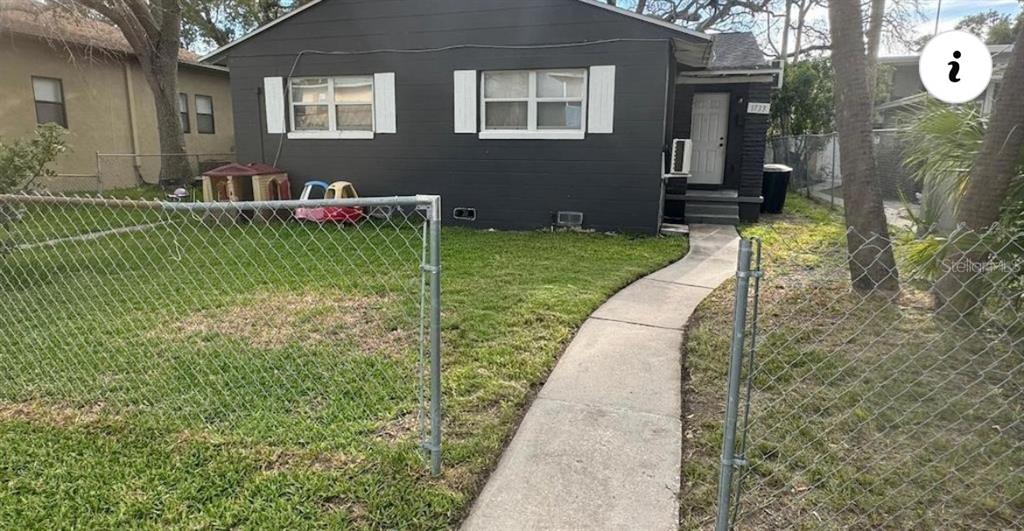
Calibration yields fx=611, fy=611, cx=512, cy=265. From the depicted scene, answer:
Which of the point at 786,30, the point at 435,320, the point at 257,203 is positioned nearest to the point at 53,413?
the point at 257,203

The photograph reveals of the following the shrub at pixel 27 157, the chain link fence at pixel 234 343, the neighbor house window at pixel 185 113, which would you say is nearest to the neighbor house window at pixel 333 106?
the chain link fence at pixel 234 343

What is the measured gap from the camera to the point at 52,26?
11.8 m

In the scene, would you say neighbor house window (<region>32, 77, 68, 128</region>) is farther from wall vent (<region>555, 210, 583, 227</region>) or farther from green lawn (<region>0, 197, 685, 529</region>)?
wall vent (<region>555, 210, 583, 227</region>)

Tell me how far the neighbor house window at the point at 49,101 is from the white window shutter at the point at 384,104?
8.47m

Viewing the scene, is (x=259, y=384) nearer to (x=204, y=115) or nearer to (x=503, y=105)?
(x=503, y=105)

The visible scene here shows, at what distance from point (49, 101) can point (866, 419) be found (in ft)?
55.0

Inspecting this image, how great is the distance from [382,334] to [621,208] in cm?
550

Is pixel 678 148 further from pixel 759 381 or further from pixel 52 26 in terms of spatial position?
pixel 52 26

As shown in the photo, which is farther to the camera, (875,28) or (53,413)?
(875,28)

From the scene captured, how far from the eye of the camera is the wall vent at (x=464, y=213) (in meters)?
9.97

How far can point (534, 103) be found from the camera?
30.5ft

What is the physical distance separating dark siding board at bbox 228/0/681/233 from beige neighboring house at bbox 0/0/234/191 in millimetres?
4701

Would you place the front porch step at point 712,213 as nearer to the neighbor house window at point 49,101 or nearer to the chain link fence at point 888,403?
the chain link fence at point 888,403

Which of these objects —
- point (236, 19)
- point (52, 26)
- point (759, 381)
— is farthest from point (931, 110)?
point (236, 19)
